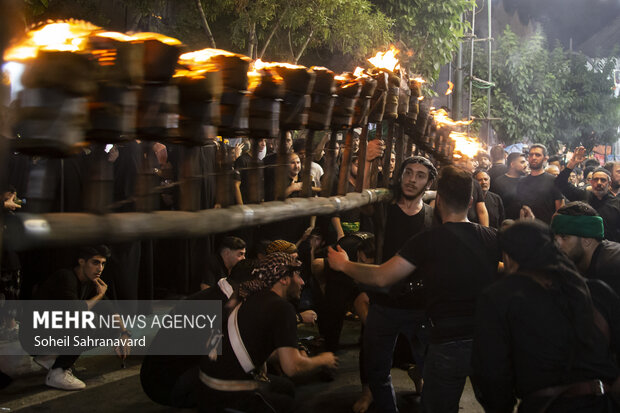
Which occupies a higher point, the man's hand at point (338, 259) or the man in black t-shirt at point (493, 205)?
the man in black t-shirt at point (493, 205)

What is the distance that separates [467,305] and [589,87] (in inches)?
1297

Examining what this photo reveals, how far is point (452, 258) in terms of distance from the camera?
4.21m

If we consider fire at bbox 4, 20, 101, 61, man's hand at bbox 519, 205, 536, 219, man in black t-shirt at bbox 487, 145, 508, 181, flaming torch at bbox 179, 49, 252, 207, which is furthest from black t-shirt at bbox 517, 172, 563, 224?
fire at bbox 4, 20, 101, 61

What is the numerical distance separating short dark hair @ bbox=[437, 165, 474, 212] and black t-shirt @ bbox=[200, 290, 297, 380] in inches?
50.4

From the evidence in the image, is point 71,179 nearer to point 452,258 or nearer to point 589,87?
point 452,258

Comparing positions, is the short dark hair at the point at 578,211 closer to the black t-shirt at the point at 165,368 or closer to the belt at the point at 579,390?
the belt at the point at 579,390

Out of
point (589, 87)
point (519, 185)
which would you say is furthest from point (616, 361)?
point (589, 87)

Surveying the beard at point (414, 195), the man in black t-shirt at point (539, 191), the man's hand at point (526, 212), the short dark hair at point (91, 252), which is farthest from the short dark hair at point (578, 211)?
the short dark hair at point (91, 252)

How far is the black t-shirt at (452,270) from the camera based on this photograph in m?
4.19

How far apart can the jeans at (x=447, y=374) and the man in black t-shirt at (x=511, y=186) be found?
17.0ft

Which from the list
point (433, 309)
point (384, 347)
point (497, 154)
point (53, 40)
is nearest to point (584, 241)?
point (433, 309)

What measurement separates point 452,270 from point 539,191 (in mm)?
4957

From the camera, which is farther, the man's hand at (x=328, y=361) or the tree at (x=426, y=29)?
the tree at (x=426, y=29)

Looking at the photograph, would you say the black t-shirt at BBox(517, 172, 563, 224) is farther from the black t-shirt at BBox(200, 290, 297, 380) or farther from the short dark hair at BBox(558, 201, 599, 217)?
the black t-shirt at BBox(200, 290, 297, 380)
